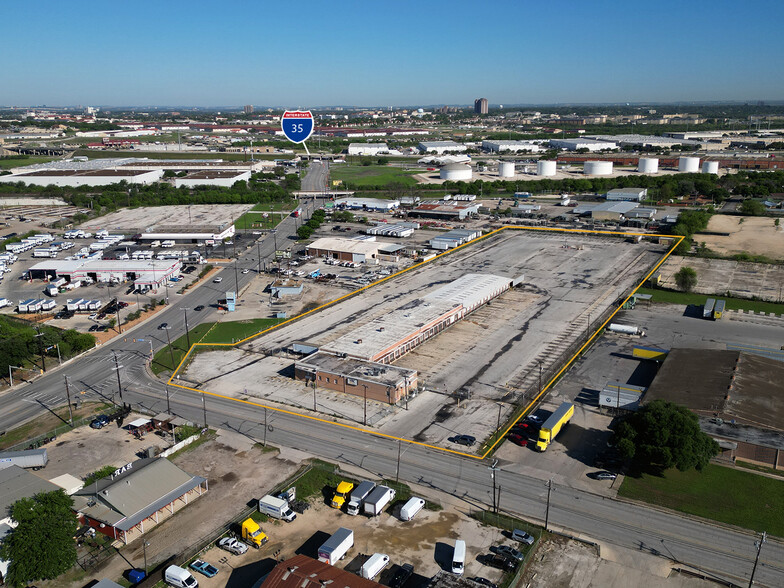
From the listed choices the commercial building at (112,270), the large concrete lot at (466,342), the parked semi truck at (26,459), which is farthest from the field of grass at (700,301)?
the parked semi truck at (26,459)

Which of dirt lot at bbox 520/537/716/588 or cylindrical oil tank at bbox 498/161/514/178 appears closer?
dirt lot at bbox 520/537/716/588

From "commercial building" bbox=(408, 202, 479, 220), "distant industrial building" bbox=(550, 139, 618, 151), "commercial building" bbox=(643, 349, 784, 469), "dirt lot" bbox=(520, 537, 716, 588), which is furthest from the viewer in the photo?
"distant industrial building" bbox=(550, 139, 618, 151)

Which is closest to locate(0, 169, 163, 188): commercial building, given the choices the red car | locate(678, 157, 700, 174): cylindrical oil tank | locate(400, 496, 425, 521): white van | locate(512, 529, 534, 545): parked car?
the red car

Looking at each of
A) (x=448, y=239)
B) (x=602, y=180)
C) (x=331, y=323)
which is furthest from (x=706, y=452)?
(x=602, y=180)

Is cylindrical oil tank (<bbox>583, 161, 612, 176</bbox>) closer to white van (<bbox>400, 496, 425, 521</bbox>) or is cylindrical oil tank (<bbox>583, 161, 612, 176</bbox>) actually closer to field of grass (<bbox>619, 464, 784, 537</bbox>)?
field of grass (<bbox>619, 464, 784, 537</bbox>)

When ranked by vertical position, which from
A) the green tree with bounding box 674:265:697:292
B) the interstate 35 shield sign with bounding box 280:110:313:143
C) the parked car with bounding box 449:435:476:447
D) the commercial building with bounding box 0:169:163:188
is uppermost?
the interstate 35 shield sign with bounding box 280:110:313:143

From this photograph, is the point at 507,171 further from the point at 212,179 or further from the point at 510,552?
the point at 510,552
